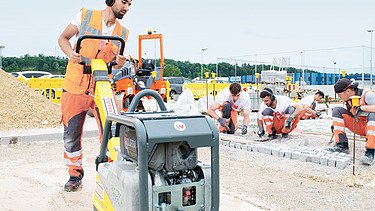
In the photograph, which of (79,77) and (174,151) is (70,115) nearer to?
(79,77)

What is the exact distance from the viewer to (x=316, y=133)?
816 cm

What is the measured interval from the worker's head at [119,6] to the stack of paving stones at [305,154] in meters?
3.26

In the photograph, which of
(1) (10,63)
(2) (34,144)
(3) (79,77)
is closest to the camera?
(3) (79,77)

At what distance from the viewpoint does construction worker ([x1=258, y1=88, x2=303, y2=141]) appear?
7184 mm

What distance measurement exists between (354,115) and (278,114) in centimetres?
188

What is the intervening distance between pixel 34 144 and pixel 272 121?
4218 mm

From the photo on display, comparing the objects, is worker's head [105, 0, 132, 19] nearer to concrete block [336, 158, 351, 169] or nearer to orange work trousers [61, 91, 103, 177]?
orange work trousers [61, 91, 103, 177]

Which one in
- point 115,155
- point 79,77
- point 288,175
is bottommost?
point 288,175

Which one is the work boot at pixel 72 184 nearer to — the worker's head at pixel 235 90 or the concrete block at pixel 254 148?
the concrete block at pixel 254 148

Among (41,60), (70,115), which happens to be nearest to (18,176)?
(70,115)

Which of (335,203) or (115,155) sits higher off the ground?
(115,155)

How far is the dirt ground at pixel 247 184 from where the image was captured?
3701 mm

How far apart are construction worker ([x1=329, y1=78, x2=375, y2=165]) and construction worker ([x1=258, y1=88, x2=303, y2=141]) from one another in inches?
44.9

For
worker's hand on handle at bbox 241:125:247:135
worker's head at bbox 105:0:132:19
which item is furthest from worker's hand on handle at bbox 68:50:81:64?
worker's hand on handle at bbox 241:125:247:135
